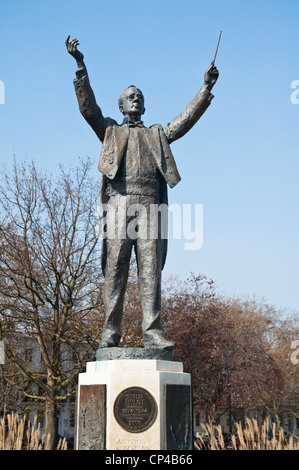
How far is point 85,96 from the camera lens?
239 inches

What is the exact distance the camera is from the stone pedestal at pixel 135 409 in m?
5.05

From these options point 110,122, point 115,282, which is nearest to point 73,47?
point 110,122

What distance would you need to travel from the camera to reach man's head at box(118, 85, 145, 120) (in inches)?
255

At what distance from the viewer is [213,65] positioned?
6.35 meters

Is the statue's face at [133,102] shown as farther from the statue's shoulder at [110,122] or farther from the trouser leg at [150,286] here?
the trouser leg at [150,286]

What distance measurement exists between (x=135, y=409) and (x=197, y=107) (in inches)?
137

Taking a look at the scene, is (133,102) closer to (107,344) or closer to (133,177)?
(133,177)

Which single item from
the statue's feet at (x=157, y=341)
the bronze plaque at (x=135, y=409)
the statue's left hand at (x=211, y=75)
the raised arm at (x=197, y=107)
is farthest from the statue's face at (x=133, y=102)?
the bronze plaque at (x=135, y=409)

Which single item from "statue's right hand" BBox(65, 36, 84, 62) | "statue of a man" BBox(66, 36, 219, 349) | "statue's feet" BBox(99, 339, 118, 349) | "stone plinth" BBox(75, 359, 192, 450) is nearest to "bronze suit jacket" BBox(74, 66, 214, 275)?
"statue of a man" BBox(66, 36, 219, 349)

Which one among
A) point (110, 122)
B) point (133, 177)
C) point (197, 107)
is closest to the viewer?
point (133, 177)

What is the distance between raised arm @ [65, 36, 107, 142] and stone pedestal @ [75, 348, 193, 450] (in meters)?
2.78
